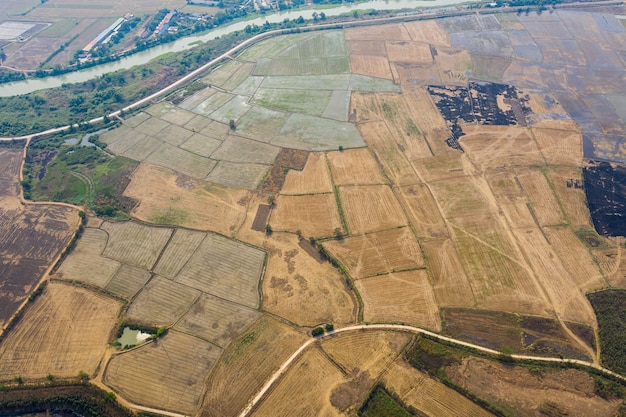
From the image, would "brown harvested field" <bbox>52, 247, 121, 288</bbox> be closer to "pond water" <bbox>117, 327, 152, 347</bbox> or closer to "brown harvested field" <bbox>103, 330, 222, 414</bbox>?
"pond water" <bbox>117, 327, 152, 347</bbox>

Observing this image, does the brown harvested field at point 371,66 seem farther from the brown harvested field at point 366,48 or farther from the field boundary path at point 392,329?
the field boundary path at point 392,329

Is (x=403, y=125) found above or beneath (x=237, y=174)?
above

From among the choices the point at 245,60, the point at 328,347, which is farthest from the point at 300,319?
the point at 245,60

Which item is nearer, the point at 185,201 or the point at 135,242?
the point at 135,242

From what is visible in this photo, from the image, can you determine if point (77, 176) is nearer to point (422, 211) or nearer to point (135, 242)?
point (135, 242)

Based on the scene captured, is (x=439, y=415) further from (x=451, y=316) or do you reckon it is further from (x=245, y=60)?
(x=245, y=60)

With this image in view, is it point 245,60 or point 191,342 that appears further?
point 245,60

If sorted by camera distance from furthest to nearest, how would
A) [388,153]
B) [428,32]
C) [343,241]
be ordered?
[428,32]
[388,153]
[343,241]

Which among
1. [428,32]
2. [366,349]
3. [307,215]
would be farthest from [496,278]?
[428,32]
